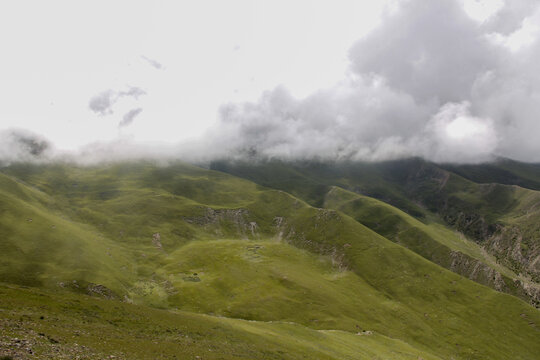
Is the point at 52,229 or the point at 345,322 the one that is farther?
the point at 52,229

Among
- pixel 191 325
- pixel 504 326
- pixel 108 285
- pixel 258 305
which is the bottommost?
pixel 108 285

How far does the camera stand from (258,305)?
484 feet

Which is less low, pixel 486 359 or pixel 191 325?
pixel 191 325

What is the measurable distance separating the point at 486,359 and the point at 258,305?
4185 inches

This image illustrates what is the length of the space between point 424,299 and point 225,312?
13209cm

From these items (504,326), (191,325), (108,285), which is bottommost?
(108,285)

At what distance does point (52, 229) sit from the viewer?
17775 cm

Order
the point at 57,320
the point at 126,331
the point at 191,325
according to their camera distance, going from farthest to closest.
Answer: the point at 191,325, the point at 126,331, the point at 57,320

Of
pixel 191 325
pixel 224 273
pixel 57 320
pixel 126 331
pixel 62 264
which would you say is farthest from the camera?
pixel 224 273

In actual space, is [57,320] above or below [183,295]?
above

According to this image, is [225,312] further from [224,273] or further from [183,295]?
[224,273]

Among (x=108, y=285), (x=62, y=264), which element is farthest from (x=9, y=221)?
(x=108, y=285)

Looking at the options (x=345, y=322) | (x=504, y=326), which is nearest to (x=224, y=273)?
(x=345, y=322)

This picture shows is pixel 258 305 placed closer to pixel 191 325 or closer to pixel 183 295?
pixel 183 295
